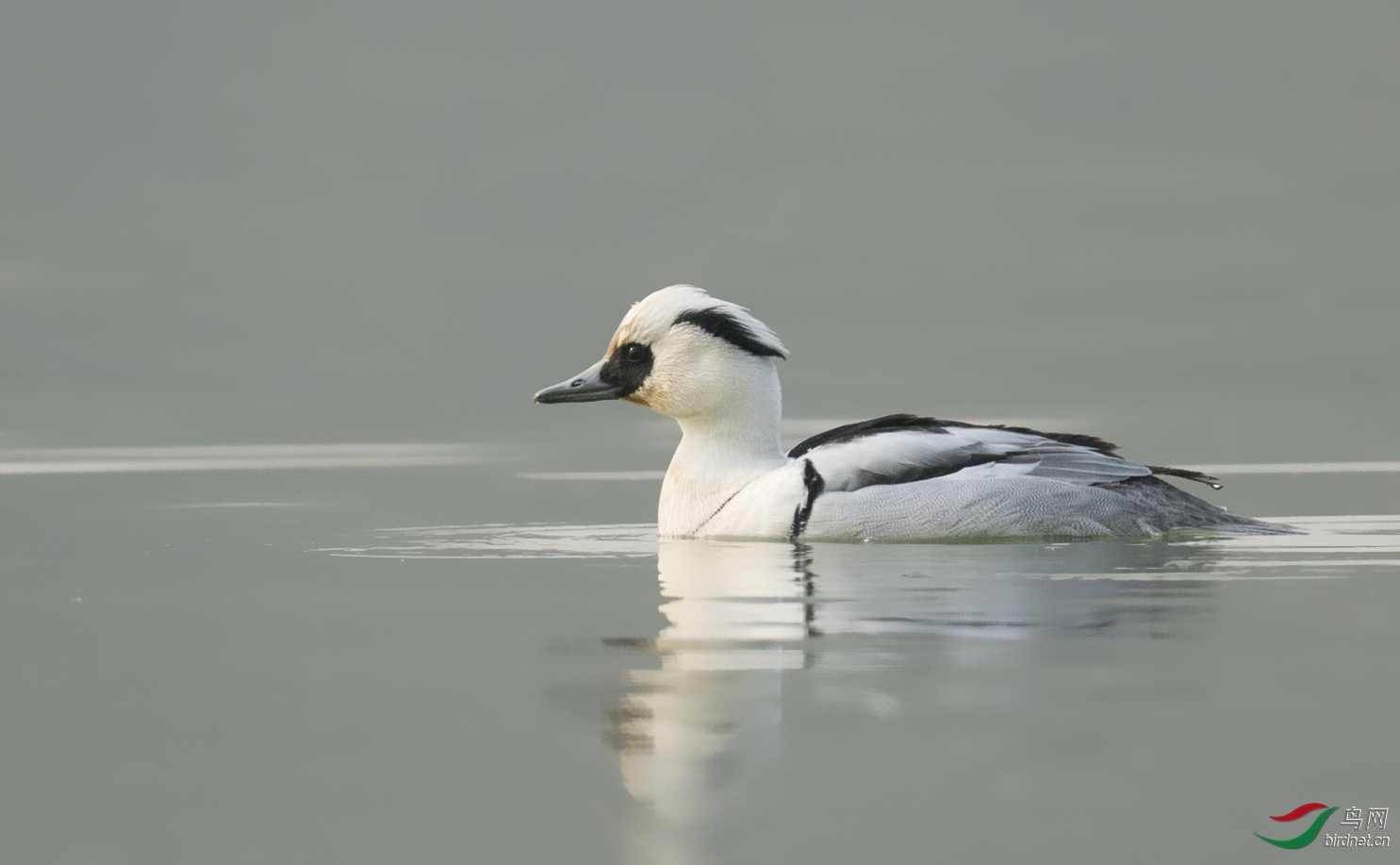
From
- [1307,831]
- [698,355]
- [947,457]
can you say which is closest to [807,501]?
[947,457]

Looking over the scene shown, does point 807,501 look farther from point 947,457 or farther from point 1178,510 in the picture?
point 1178,510

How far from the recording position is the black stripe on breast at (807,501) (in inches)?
391

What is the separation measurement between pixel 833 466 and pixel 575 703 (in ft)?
15.7

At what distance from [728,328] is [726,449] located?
75 cm

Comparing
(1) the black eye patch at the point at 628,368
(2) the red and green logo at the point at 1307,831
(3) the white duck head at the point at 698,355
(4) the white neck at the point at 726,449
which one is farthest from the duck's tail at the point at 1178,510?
(2) the red and green logo at the point at 1307,831

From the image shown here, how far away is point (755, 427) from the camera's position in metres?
10.8

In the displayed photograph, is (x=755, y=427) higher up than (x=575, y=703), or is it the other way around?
(x=755, y=427)

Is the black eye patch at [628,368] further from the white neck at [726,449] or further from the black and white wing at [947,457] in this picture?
the black and white wing at [947,457]

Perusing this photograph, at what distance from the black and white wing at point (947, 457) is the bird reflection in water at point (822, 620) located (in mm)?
436

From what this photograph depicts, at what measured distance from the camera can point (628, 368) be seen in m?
11.0

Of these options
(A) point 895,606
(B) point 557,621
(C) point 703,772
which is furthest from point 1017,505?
(C) point 703,772

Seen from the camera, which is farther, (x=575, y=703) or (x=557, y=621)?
(x=557, y=621)

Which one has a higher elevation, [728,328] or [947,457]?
[728,328]

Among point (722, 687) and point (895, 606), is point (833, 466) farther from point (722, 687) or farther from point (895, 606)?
point (722, 687)
